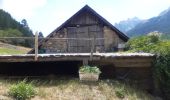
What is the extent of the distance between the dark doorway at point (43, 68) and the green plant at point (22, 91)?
3.51 metres

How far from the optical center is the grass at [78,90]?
15.1 meters

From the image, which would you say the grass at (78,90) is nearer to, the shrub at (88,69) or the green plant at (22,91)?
the green plant at (22,91)

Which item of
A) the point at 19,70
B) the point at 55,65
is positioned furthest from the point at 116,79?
the point at 19,70

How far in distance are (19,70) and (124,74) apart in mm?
4695

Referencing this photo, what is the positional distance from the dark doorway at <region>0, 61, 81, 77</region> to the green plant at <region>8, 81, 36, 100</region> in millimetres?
3509

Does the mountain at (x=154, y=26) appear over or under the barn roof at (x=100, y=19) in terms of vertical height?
over

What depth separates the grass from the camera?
15.1 m

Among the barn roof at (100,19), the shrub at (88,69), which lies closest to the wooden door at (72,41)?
the barn roof at (100,19)

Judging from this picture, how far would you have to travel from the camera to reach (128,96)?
15.7 meters

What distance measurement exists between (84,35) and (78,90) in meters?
12.1

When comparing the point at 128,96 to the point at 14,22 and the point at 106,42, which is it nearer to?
A: the point at 106,42

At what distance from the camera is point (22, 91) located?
1477 cm

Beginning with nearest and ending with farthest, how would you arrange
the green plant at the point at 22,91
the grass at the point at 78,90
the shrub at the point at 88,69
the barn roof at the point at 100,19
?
the green plant at the point at 22,91
the grass at the point at 78,90
the shrub at the point at 88,69
the barn roof at the point at 100,19

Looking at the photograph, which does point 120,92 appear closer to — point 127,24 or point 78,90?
point 78,90
